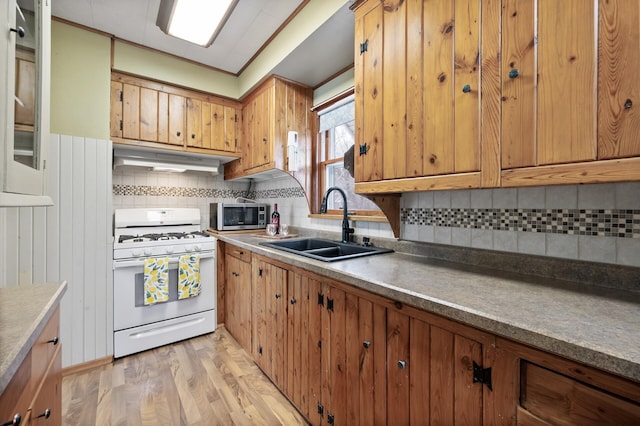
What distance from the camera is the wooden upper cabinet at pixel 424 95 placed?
1045 millimetres

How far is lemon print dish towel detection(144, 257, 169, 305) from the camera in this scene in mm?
2289

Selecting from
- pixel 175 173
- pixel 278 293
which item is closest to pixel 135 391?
pixel 278 293

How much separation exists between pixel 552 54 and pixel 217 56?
102 inches

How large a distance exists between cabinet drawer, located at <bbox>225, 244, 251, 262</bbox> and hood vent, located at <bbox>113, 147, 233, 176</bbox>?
887 millimetres

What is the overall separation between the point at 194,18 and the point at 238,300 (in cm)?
219

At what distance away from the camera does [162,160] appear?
283 centimetres

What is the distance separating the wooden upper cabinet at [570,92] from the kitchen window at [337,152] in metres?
1.23

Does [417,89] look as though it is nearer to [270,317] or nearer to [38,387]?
[270,317]

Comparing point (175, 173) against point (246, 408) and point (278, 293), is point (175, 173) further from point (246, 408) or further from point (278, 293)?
point (246, 408)

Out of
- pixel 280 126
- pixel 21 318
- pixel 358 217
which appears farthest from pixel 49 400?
pixel 280 126

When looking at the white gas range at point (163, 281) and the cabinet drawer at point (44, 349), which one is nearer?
the cabinet drawer at point (44, 349)

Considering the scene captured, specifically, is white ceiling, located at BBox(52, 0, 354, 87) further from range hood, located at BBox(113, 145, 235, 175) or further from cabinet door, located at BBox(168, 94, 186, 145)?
range hood, located at BBox(113, 145, 235, 175)

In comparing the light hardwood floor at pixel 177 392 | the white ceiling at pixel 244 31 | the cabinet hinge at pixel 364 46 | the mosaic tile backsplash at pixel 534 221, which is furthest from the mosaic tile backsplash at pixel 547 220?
the light hardwood floor at pixel 177 392

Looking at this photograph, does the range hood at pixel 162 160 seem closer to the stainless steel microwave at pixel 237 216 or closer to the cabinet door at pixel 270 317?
the stainless steel microwave at pixel 237 216
